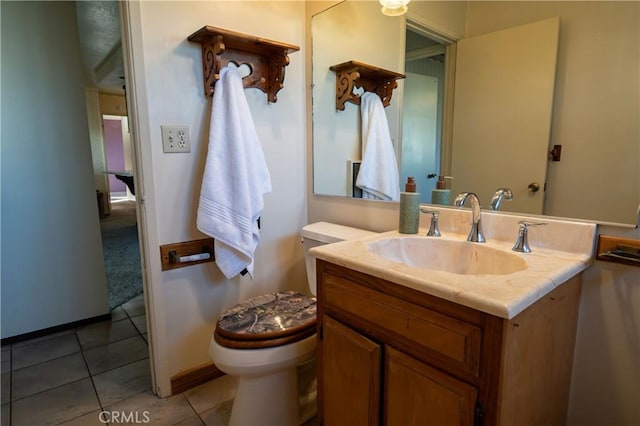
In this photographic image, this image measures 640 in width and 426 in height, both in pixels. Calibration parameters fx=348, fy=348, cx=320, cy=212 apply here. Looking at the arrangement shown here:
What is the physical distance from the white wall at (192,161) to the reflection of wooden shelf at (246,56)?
0.05 m

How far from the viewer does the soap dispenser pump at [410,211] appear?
4.22 ft

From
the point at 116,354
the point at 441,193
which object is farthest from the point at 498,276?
the point at 116,354

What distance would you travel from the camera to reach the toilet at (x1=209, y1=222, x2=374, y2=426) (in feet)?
4.02

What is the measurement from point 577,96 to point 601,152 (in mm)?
185

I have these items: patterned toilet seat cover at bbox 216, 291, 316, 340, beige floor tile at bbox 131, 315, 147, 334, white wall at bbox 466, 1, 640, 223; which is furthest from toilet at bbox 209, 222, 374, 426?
beige floor tile at bbox 131, 315, 147, 334

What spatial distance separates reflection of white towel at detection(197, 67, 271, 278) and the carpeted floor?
1.65 m

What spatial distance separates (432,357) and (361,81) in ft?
4.25

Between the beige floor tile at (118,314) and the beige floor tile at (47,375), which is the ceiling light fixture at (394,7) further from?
the beige floor tile at (118,314)

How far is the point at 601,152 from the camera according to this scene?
3.34ft

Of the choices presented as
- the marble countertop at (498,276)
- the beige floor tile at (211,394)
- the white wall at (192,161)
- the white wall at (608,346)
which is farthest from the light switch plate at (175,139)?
the white wall at (608,346)

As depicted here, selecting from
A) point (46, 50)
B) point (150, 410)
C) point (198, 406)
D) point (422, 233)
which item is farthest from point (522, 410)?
point (46, 50)

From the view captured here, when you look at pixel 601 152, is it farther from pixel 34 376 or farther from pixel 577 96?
pixel 34 376

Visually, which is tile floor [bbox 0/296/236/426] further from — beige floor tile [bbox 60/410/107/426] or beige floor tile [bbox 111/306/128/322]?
beige floor tile [bbox 111/306/128/322]

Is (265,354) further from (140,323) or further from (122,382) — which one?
(140,323)
